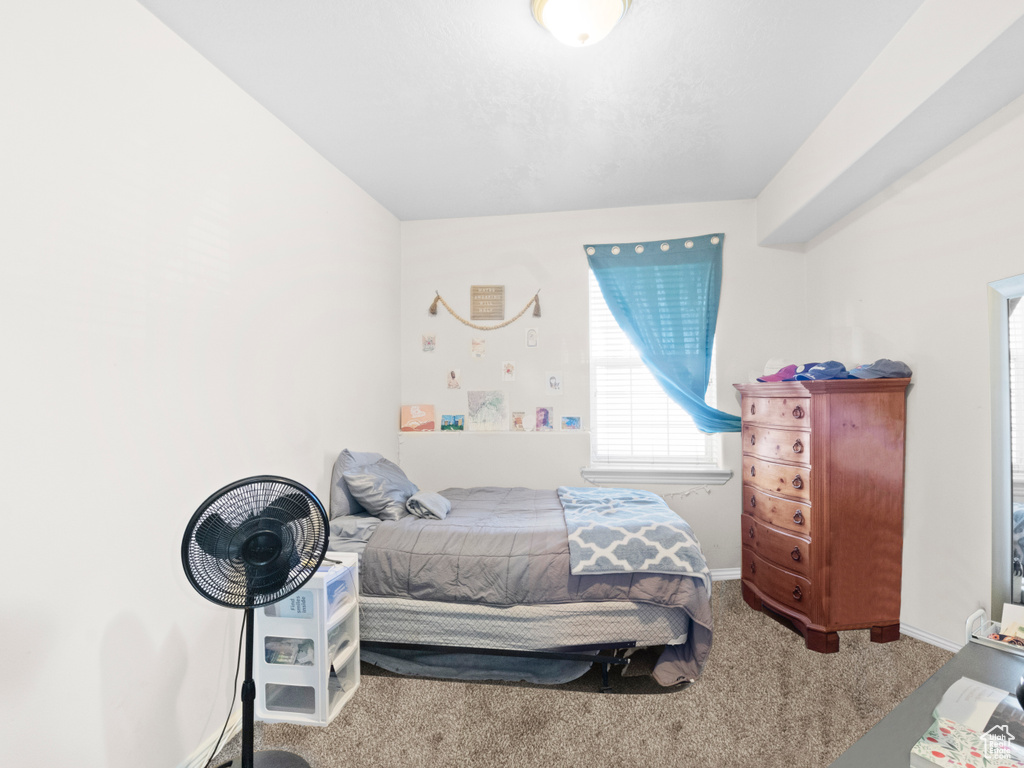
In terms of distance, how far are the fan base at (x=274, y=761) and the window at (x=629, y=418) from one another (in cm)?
250

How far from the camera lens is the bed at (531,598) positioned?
2289mm

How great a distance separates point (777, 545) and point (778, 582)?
0.67 feet

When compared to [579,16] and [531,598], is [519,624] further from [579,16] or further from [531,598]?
[579,16]

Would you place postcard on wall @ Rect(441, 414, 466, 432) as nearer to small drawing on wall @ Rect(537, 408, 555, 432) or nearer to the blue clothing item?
small drawing on wall @ Rect(537, 408, 555, 432)

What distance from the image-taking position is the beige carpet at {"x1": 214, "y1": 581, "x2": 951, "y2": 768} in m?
1.85

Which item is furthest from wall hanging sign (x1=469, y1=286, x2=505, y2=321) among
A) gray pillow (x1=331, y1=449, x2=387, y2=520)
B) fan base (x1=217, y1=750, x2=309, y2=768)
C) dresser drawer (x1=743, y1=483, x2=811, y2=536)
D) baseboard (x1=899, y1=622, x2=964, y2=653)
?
baseboard (x1=899, y1=622, x2=964, y2=653)

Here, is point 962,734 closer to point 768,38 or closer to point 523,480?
point 768,38

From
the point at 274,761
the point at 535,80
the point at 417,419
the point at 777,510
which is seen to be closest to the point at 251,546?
the point at 274,761

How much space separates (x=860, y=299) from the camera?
120 inches

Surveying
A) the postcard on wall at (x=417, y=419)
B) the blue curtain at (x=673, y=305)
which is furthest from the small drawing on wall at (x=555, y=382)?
the postcard on wall at (x=417, y=419)

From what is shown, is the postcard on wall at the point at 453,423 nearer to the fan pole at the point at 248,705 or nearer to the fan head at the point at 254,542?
the fan head at the point at 254,542

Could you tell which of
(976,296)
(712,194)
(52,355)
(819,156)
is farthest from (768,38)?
(52,355)

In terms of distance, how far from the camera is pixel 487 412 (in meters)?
4.00

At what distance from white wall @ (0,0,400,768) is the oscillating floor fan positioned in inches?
15.0
